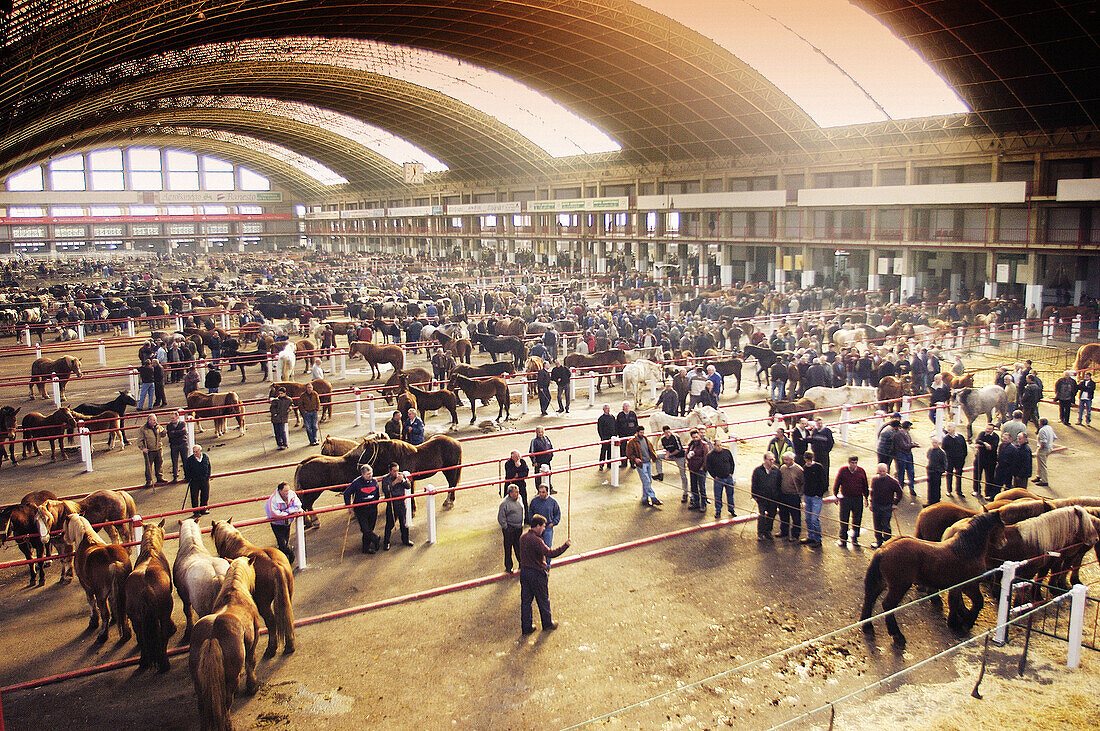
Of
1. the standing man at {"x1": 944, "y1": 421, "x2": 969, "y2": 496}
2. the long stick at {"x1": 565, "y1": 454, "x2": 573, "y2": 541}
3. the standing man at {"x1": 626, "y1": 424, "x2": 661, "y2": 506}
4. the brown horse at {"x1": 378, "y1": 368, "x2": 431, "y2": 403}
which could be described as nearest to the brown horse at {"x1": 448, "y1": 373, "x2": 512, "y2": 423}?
the brown horse at {"x1": 378, "y1": 368, "x2": 431, "y2": 403}

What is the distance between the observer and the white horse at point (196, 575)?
801 cm

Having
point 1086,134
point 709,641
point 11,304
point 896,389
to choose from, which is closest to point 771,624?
point 709,641

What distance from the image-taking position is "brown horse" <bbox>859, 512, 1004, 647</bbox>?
328 inches

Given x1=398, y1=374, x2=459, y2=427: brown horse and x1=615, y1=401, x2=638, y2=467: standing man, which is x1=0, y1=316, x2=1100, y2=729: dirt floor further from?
x1=398, y1=374, x2=459, y2=427: brown horse

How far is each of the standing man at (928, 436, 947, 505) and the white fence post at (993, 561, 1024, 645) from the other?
148 inches

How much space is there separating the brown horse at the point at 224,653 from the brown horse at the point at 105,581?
6.11 feet

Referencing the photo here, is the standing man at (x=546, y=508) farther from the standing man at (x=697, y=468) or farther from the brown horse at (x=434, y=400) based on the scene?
the brown horse at (x=434, y=400)

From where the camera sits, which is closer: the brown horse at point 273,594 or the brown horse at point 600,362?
the brown horse at point 273,594

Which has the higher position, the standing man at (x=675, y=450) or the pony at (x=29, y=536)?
the standing man at (x=675, y=450)

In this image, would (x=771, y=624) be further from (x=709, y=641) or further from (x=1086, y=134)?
(x=1086, y=134)

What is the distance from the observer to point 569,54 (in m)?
41.5

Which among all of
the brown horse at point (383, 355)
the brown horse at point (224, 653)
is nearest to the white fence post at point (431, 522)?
the brown horse at point (224, 653)

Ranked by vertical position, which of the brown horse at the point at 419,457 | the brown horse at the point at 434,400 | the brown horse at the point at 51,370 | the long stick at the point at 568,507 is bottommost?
the long stick at the point at 568,507

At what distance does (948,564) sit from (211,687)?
7.57 metres
